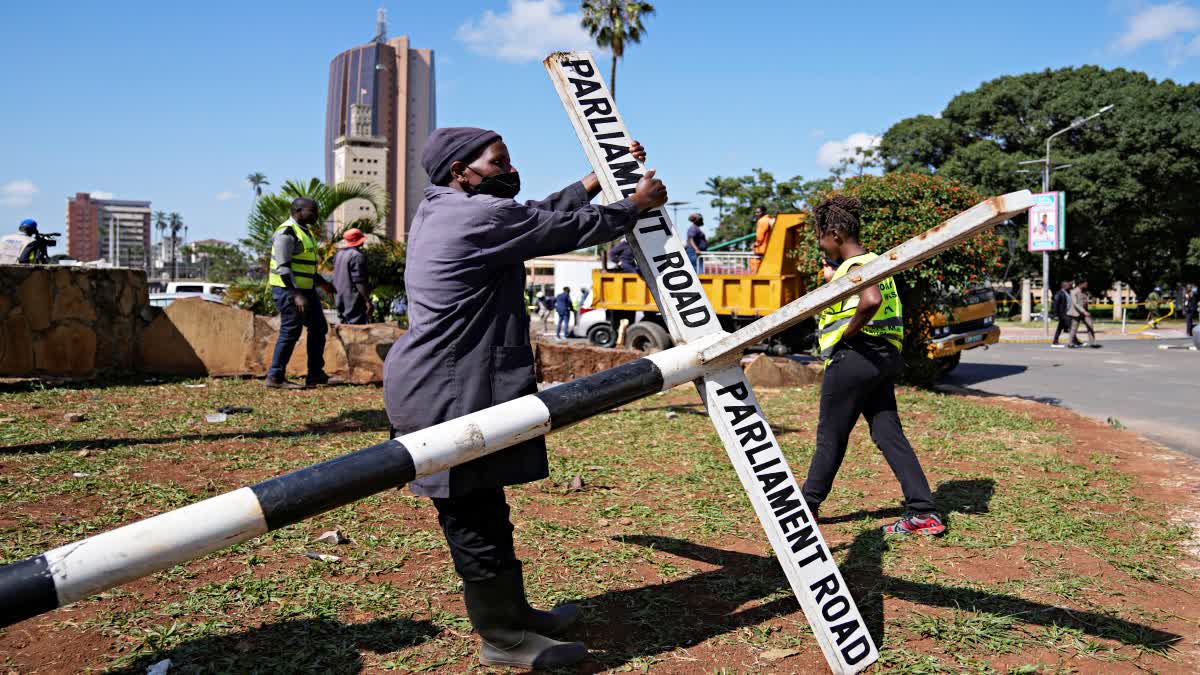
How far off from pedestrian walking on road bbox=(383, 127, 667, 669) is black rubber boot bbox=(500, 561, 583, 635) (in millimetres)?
18

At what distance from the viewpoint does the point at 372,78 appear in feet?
421

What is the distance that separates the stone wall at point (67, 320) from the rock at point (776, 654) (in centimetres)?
820

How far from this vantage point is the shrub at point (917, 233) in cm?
935

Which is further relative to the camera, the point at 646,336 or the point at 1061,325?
the point at 1061,325

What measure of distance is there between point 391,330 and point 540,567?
608 centimetres

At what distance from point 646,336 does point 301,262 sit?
6.63m

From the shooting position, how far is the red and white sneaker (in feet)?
13.9

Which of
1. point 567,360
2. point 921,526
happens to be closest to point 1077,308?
point 567,360

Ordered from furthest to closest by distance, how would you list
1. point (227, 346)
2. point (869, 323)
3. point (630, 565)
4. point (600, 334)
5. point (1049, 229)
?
1. point (1049, 229)
2. point (600, 334)
3. point (227, 346)
4. point (869, 323)
5. point (630, 565)

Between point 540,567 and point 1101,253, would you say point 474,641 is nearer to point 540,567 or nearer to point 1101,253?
point 540,567

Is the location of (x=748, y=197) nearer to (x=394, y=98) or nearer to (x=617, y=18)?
(x=617, y=18)

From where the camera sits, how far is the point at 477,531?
2.61 m

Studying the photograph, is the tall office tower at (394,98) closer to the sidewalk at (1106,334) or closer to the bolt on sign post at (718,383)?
the sidewalk at (1106,334)

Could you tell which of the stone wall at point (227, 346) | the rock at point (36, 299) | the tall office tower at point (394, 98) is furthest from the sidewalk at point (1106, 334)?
the tall office tower at point (394, 98)
